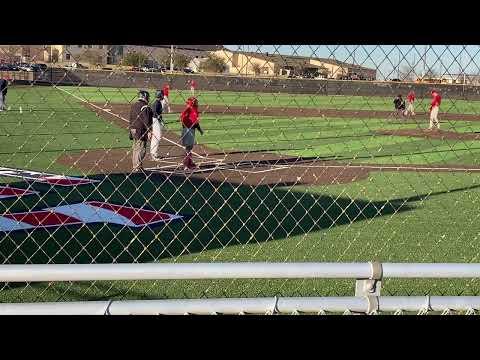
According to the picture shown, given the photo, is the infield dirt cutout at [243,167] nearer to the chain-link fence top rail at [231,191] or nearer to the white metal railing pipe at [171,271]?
the chain-link fence top rail at [231,191]

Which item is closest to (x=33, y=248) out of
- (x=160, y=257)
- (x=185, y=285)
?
(x=160, y=257)

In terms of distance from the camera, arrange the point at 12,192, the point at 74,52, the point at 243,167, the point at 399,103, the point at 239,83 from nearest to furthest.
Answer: the point at 74,52, the point at 239,83, the point at 399,103, the point at 12,192, the point at 243,167

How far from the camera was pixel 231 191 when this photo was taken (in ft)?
38.3

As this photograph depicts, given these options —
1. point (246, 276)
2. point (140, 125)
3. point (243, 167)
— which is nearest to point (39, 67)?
point (246, 276)

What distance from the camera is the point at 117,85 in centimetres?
427

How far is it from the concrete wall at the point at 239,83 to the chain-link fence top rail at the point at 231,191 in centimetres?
2

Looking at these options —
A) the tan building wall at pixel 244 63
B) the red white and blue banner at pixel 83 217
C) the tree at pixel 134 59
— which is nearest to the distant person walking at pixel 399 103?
the tan building wall at pixel 244 63

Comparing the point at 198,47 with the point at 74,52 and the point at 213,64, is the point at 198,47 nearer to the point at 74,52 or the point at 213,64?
the point at 213,64

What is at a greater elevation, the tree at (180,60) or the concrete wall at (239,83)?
the tree at (180,60)

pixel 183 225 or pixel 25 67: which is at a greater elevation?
pixel 25 67

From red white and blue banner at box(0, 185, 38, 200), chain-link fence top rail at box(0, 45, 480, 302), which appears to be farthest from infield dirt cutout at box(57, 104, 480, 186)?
red white and blue banner at box(0, 185, 38, 200)

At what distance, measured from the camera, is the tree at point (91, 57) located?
375cm

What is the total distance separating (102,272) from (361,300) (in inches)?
52.9

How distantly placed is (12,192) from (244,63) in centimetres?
795
